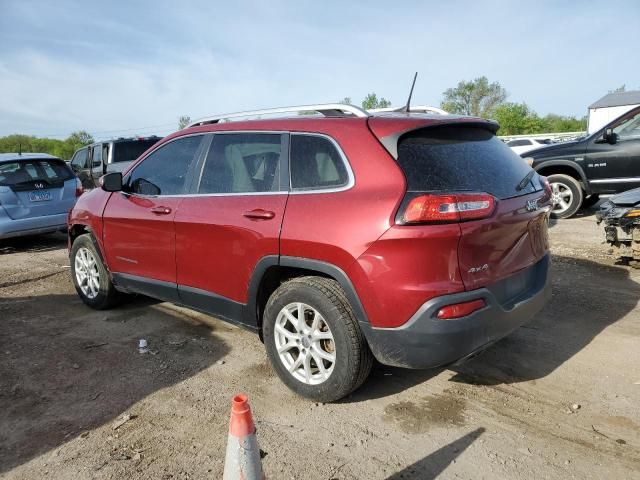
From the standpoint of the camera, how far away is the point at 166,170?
166 inches

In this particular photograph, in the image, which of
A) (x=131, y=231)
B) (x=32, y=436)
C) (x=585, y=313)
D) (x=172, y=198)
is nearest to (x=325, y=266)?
(x=172, y=198)

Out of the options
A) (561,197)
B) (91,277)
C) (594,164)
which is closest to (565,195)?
(561,197)

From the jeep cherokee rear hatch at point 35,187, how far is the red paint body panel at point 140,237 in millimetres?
4286

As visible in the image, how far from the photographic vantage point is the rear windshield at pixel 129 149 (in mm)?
12688

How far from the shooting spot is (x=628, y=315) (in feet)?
14.6

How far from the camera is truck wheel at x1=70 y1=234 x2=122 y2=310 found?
4910 millimetres

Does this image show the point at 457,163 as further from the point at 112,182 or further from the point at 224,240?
the point at 112,182

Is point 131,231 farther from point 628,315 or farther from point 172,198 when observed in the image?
point 628,315

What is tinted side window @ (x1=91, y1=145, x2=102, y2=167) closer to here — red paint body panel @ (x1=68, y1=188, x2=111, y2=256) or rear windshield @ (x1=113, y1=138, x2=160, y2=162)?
rear windshield @ (x1=113, y1=138, x2=160, y2=162)

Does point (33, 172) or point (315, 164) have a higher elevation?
point (315, 164)

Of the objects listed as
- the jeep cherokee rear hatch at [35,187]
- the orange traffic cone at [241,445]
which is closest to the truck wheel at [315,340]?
the orange traffic cone at [241,445]

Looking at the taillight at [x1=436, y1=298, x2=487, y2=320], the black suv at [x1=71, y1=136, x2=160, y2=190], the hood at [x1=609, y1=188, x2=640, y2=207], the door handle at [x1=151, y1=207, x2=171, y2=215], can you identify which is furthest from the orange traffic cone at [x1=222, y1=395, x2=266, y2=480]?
the black suv at [x1=71, y1=136, x2=160, y2=190]

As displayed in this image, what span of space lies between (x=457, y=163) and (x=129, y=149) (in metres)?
11.6

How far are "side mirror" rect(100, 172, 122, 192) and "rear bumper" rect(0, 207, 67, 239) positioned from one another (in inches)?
173
